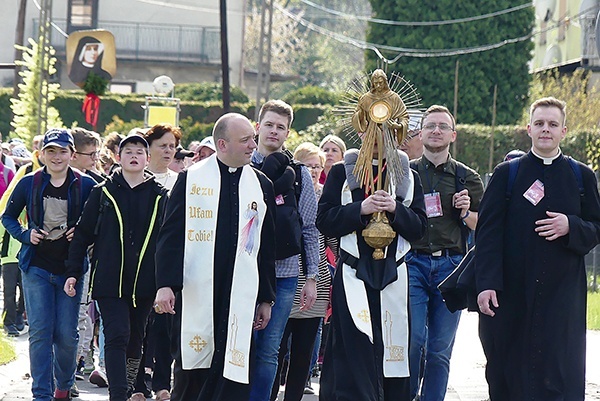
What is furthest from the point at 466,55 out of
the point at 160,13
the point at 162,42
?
the point at 160,13

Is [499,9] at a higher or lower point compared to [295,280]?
higher

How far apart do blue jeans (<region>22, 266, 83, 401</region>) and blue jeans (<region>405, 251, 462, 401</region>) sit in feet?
7.83

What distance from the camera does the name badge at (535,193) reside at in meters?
7.93

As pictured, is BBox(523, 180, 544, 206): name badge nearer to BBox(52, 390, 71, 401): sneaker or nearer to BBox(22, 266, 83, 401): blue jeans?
BBox(22, 266, 83, 401): blue jeans

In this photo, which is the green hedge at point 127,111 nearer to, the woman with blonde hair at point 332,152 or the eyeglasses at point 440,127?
the woman with blonde hair at point 332,152

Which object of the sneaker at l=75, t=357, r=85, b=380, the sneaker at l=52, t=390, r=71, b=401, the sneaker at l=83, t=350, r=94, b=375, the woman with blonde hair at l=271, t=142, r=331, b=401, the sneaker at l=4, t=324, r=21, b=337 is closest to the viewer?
the woman with blonde hair at l=271, t=142, r=331, b=401

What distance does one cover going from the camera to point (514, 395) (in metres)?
7.98

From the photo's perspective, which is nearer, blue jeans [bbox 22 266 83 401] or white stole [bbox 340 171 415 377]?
white stole [bbox 340 171 415 377]

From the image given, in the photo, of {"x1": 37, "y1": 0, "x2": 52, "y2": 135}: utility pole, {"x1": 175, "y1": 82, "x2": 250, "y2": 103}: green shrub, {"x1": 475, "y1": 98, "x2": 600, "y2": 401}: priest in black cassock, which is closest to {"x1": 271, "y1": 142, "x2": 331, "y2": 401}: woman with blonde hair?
{"x1": 475, "y1": 98, "x2": 600, "y2": 401}: priest in black cassock

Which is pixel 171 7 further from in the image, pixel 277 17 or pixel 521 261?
pixel 521 261

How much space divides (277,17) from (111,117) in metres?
37.1

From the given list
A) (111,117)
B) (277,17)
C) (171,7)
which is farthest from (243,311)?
(277,17)

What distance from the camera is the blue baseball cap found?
9.66m

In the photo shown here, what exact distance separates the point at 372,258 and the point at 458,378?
14.3 feet
